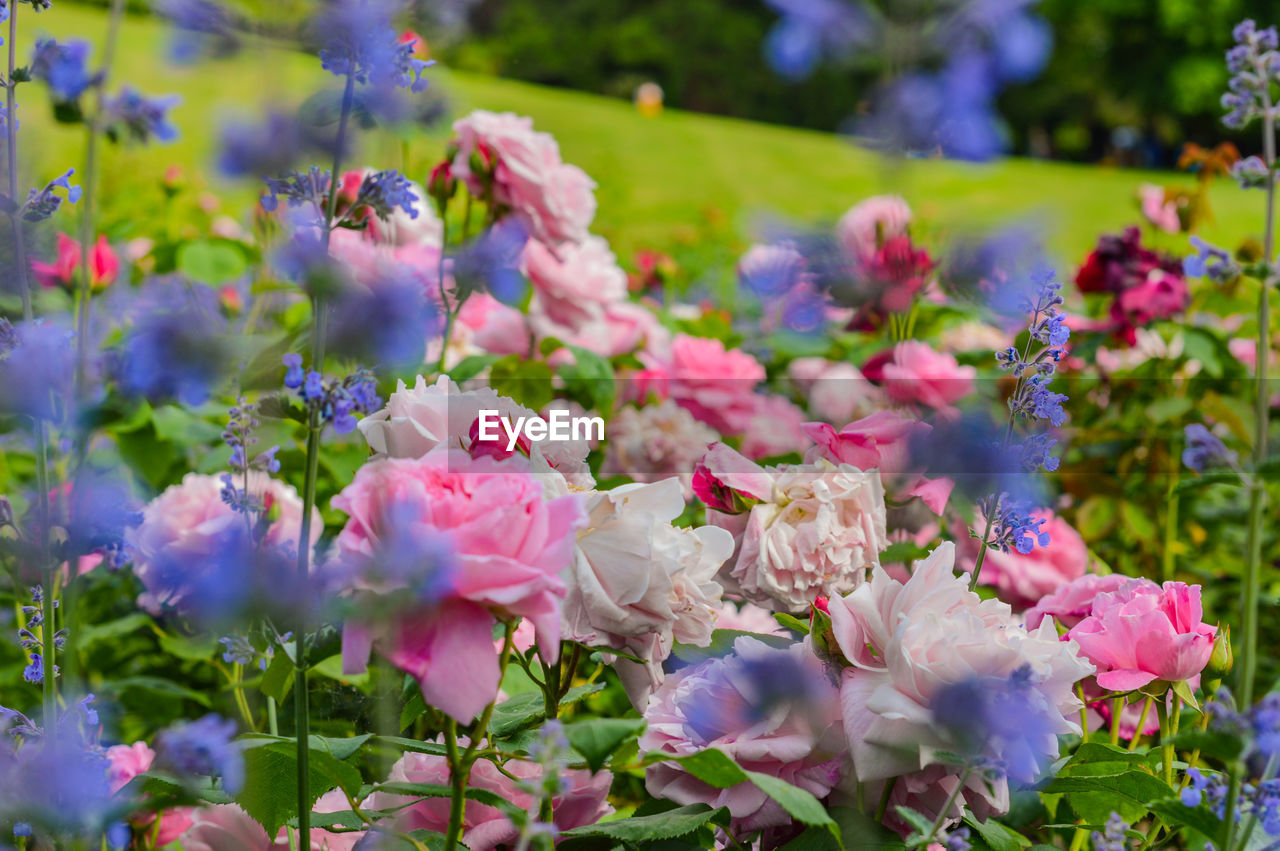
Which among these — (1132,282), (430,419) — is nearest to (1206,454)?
(430,419)

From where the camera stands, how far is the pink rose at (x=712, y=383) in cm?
121

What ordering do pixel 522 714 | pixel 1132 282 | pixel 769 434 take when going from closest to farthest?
pixel 522 714 → pixel 769 434 → pixel 1132 282

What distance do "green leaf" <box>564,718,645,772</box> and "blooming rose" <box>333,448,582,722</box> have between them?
0.12 ft

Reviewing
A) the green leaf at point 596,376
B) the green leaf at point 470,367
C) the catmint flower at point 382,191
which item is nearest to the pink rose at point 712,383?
the green leaf at point 596,376

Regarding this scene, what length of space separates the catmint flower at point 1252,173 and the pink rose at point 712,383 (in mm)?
735

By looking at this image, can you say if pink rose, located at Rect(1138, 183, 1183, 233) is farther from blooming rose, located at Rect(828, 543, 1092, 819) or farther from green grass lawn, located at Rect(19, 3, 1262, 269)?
green grass lawn, located at Rect(19, 3, 1262, 269)

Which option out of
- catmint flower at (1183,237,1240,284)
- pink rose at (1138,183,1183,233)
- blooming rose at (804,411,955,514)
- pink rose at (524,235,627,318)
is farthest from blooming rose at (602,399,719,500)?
pink rose at (1138,183,1183,233)

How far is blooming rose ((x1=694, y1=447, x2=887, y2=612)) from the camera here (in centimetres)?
64

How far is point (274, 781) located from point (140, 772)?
0.74ft

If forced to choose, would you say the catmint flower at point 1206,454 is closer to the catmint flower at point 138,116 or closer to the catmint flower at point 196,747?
the catmint flower at point 196,747

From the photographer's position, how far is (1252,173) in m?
0.48

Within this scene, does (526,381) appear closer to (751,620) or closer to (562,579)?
(751,620)

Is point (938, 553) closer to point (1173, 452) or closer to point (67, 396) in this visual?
point (67, 396)

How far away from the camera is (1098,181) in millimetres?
11336
